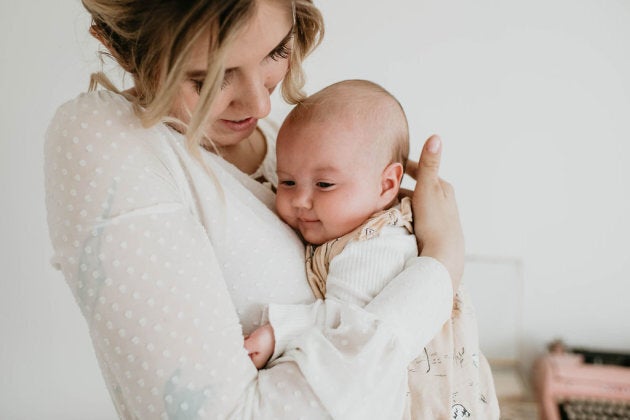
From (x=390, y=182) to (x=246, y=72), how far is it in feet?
1.24

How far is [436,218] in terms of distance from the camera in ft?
3.42

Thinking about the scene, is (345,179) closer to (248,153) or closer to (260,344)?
(248,153)

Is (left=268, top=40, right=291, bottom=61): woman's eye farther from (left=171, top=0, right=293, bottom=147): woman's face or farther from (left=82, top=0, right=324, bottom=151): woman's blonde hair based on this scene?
(left=82, top=0, right=324, bottom=151): woman's blonde hair

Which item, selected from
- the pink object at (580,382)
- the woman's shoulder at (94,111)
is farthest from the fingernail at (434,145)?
the pink object at (580,382)

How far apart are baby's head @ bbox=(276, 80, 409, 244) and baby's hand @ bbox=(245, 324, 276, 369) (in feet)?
0.88

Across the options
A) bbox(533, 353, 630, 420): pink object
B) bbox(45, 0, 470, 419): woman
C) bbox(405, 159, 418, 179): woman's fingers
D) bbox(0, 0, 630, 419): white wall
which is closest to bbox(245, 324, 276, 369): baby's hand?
bbox(45, 0, 470, 419): woman

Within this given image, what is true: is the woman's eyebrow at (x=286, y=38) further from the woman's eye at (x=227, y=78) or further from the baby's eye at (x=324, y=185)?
the baby's eye at (x=324, y=185)

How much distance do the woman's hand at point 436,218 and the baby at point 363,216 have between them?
25 mm

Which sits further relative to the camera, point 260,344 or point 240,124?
point 240,124

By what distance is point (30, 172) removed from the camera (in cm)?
199

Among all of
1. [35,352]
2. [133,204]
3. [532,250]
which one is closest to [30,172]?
[35,352]

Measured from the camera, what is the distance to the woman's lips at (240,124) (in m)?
0.98

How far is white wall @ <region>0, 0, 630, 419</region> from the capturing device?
213 centimetres

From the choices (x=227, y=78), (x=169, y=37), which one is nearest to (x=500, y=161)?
(x=227, y=78)
